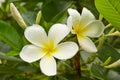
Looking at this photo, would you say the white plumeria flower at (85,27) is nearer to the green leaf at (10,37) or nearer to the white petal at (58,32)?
the white petal at (58,32)

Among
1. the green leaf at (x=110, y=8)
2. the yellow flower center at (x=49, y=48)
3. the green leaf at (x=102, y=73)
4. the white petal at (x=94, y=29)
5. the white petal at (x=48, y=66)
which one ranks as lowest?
the green leaf at (x=102, y=73)

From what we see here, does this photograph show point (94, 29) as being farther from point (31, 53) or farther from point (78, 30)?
point (31, 53)

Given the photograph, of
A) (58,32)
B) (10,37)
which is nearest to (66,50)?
(58,32)

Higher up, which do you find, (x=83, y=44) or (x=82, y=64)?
(x=83, y=44)

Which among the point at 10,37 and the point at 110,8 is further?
the point at 10,37

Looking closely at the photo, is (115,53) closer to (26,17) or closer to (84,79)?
(84,79)

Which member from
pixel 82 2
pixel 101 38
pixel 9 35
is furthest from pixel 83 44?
pixel 82 2

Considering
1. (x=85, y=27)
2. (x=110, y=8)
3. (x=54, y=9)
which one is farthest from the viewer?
(x=54, y=9)

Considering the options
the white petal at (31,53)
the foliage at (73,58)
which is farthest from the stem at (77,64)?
the white petal at (31,53)
